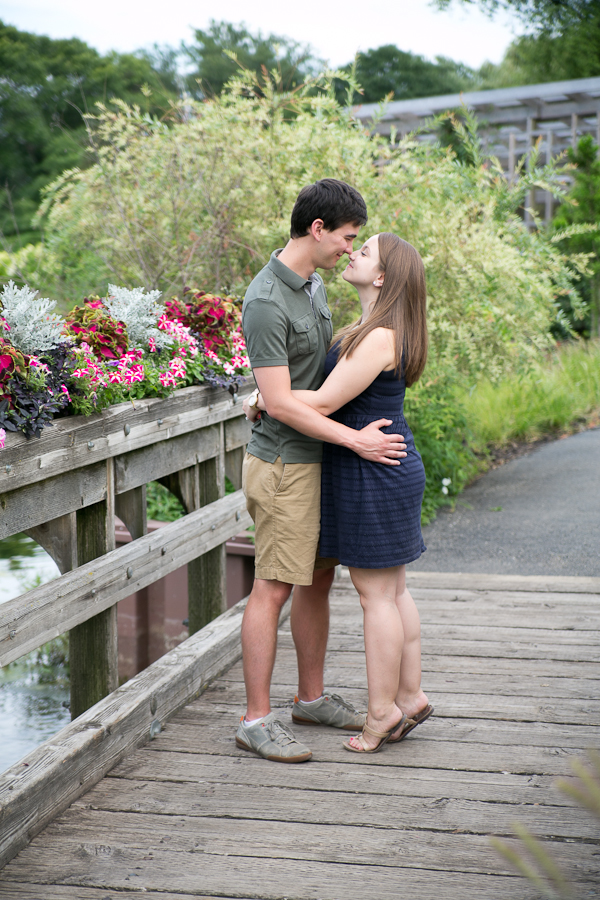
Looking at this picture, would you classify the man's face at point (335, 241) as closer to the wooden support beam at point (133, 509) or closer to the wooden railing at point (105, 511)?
the wooden railing at point (105, 511)

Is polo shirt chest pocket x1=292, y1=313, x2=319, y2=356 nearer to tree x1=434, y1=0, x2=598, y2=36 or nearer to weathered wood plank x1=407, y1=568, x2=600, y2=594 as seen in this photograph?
weathered wood plank x1=407, y1=568, x2=600, y2=594

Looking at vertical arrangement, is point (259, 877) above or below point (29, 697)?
above

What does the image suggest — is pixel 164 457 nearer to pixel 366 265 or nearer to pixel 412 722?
pixel 366 265

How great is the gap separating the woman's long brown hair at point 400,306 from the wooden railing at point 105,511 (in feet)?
2.68

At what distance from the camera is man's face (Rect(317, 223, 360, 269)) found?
251 centimetres

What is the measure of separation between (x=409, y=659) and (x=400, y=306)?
114 cm

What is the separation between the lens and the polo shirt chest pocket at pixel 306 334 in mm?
2512

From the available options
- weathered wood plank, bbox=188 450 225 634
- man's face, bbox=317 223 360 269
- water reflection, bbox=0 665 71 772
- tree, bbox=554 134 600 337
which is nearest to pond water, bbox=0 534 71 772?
water reflection, bbox=0 665 71 772

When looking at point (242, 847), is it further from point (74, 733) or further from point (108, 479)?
point (108, 479)

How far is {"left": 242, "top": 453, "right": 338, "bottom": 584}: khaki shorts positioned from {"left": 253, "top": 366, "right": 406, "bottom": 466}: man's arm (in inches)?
8.1

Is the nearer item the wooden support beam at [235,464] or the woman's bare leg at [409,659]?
the woman's bare leg at [409,659]

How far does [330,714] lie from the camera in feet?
9.19

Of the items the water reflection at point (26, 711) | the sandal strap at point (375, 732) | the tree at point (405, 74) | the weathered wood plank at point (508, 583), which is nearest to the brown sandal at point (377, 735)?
the sandal strap at point (375, 732)

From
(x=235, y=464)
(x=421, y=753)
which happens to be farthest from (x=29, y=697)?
(x=421, y=753)
